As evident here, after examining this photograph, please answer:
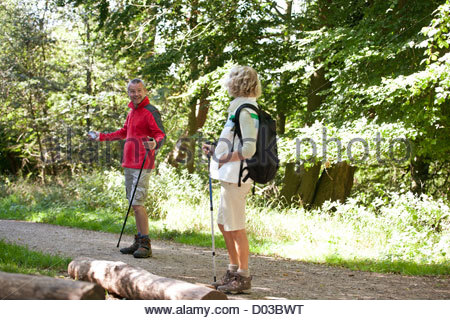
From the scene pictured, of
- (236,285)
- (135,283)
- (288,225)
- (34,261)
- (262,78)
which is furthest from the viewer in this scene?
(262,78)

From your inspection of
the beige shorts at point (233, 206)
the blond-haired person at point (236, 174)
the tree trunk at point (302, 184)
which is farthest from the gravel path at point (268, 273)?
the tree trunk at point (302, 184)

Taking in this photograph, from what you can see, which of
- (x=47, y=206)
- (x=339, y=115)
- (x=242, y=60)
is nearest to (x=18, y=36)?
(x=47, y=206)

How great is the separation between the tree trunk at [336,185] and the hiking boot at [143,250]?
7.73 m

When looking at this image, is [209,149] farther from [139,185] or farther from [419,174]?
[419,174]

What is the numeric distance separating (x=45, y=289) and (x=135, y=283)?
2.82ft

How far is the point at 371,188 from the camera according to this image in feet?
50.7

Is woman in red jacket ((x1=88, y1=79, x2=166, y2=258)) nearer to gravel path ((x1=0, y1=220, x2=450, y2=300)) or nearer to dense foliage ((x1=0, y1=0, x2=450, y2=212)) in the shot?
gravel path ((x1=0, y1=220, x2=450, y2=300))

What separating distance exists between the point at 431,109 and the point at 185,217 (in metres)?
5.15

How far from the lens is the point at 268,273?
18.3 ft

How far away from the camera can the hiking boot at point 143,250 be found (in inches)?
226

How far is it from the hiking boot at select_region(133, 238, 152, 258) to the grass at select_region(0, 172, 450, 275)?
1.94 metres

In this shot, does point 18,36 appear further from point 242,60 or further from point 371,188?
point 371,188

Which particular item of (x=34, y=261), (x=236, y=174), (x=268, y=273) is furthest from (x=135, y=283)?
(x=268, y=273)

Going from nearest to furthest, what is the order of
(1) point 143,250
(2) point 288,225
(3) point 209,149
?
(3) point 209,149 → (1) point 143,250 → (2) point 288,225
